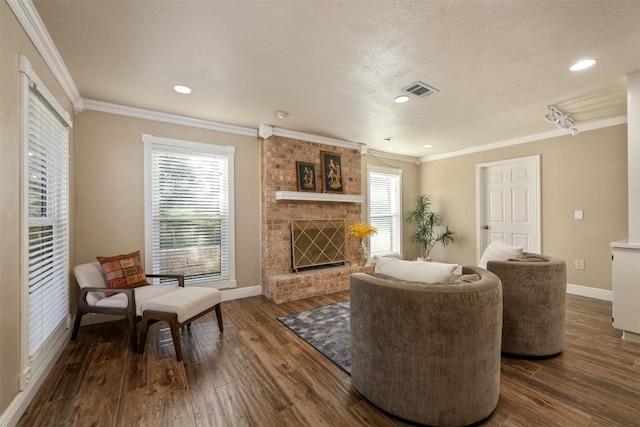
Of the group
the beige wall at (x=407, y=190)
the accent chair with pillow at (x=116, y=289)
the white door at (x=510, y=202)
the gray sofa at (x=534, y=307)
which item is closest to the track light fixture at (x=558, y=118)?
the white door at (x=510, y=202)

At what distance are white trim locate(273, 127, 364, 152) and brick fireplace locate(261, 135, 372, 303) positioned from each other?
2.4 inches

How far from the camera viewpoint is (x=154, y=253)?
3.31 meters

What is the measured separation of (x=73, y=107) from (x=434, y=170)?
5848 millimetres

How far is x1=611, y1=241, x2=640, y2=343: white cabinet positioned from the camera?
8.02 ft

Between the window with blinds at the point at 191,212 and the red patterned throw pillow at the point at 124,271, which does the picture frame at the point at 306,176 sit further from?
the red patterned throw pillow at the point at 124,271

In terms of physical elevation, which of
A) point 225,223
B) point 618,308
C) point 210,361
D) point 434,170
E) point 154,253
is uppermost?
point 434,170

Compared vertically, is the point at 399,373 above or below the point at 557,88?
below

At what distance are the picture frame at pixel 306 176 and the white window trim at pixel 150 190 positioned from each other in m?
0.97

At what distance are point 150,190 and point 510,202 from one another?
5508 millimetres

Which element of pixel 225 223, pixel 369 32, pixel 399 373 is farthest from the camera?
pixel 225 223

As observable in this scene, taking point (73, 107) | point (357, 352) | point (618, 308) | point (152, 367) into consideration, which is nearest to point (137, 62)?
point (73, 107)

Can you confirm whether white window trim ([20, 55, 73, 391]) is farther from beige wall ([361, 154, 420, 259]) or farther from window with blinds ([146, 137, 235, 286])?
beige wall ([361, 154, 420, 259])

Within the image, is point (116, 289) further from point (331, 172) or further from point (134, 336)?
point (331, 172)

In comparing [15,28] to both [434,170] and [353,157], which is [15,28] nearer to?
[353,157]
